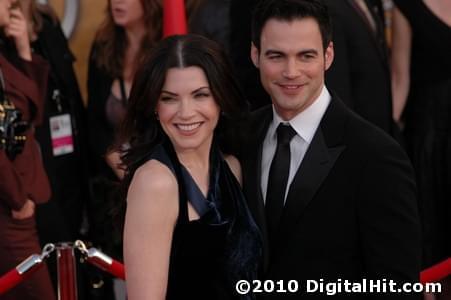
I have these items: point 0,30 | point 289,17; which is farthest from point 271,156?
point 0,30

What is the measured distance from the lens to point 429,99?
4.70 m

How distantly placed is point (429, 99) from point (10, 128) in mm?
1819

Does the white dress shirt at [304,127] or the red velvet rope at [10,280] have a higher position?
the white dress shirt at [304,127]

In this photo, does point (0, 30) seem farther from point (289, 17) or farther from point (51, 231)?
point (289, 17)

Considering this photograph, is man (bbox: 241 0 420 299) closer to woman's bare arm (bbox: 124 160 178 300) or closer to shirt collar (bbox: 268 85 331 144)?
shirt collar (bbox: 268 85 331 144)

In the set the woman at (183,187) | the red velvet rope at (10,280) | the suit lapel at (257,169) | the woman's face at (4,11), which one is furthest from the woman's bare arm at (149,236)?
the woman's face at (4,11)

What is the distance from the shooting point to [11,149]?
424cm

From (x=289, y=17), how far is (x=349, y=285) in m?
0.76

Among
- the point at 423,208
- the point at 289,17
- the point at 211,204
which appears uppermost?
the point at 289,17

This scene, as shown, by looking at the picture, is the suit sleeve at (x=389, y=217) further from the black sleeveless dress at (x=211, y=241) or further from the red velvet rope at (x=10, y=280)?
the red velvet rope at (x=10, y=280)

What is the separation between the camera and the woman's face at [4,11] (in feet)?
14.4

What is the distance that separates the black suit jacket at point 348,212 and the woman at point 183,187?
0.14 m

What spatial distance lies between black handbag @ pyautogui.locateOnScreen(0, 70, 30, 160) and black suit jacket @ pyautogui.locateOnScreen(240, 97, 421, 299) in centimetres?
157

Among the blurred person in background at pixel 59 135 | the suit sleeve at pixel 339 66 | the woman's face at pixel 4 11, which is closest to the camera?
the suit sleeve at pixel 339 66
